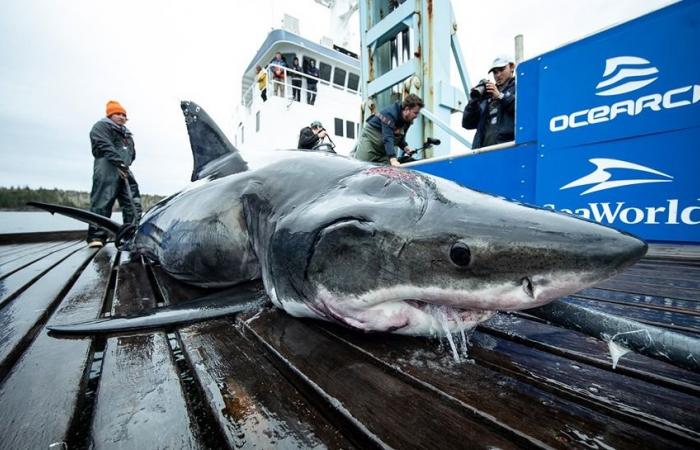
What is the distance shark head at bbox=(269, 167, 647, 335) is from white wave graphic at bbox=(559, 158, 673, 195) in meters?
2.67

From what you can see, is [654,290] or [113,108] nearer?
[654,290]

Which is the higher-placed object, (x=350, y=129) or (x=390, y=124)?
(x=350, y=129)

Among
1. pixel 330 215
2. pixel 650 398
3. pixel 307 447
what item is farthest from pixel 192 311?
pixel 650 398

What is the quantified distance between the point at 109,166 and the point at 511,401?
204 inches

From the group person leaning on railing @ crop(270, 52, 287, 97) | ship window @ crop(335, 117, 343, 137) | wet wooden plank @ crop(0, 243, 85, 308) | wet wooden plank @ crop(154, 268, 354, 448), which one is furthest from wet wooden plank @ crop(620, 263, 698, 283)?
ship window @ crop(335, 117, 343, 137)

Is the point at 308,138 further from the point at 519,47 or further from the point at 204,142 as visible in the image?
the point at 519,47

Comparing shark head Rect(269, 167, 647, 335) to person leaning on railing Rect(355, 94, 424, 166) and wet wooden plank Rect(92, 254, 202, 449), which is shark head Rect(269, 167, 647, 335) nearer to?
wet wooden plank Rect(92, 254, 202, 449)

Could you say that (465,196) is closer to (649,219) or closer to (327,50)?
(649,219)

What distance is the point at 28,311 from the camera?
1.52m

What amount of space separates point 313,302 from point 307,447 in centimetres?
50

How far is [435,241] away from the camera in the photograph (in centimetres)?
84

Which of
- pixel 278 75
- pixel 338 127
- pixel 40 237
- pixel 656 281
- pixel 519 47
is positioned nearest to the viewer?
pixel 656 281

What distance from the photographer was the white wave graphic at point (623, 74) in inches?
106

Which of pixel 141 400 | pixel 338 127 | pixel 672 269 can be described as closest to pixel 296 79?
pixel 338 127
